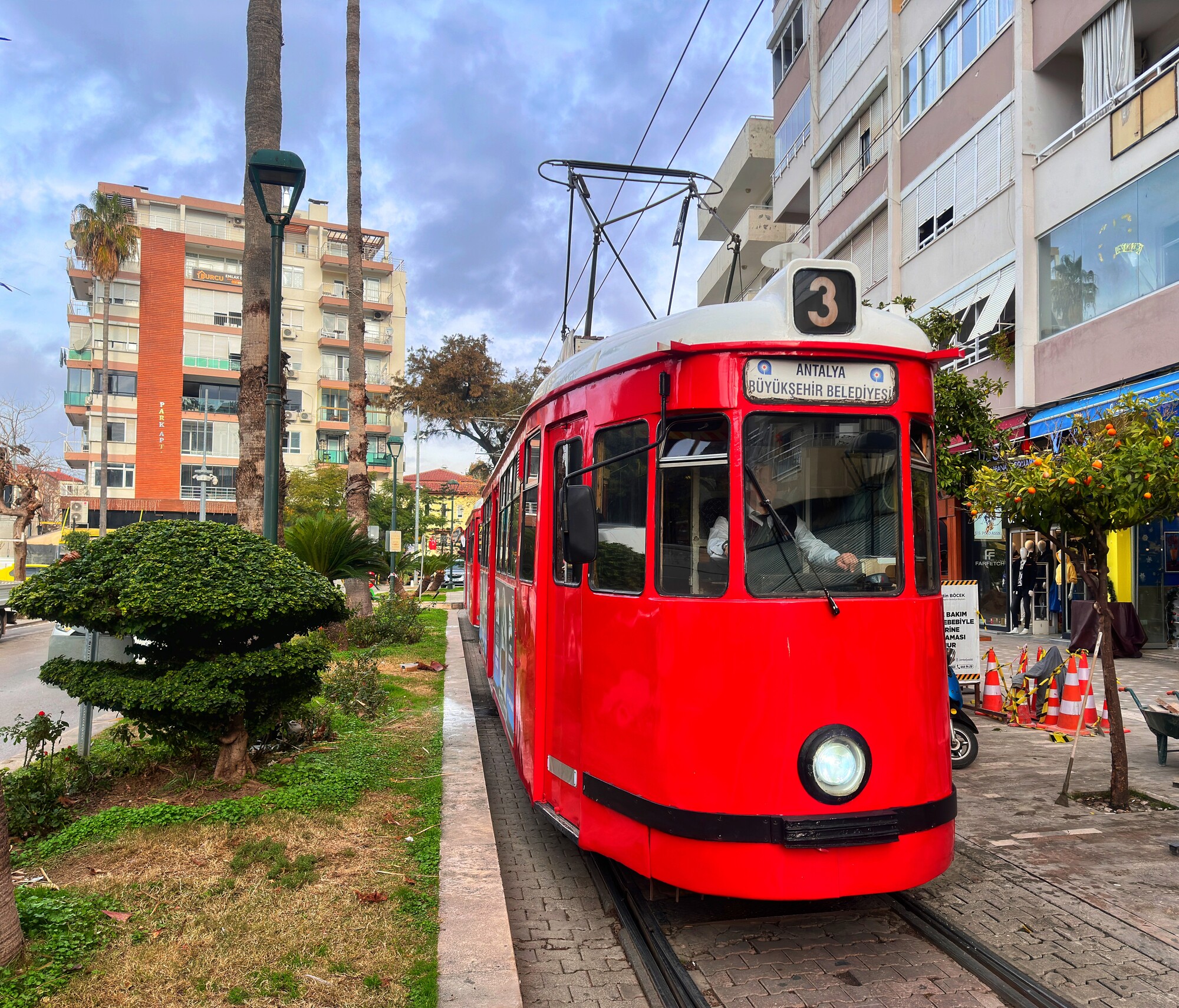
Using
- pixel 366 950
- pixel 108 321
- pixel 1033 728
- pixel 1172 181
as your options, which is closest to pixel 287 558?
pixel 366 950

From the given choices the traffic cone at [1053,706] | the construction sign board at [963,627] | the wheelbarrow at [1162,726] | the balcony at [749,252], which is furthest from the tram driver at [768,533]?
the balcony at [749,252]

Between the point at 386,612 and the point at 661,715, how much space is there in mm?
14451

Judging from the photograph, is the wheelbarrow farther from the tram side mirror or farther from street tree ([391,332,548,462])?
street tree ([391,332,548,462])

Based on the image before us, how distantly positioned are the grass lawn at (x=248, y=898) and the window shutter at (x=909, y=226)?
760 inches

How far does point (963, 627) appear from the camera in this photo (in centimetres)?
969

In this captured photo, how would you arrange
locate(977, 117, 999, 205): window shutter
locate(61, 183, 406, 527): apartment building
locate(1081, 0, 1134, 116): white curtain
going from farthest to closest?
locate(61, 183, 406, 527): apartment building
locate(977, 117, 999, 205): window shutter
locate(1081, 0, 1134, 116): white curtain

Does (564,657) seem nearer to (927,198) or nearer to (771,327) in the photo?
(771,327)

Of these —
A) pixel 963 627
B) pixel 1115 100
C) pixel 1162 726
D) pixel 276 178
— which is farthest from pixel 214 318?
pixel 1162 726

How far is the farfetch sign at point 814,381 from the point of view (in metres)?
4.25

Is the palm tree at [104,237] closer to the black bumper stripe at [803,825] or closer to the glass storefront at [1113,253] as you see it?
the glass storefront at [1113,253]

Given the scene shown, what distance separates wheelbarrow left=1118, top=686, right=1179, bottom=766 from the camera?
739 cm

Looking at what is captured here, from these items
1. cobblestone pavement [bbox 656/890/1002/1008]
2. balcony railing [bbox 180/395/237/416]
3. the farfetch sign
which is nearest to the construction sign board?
cobblestone pavement [bbox 656/890/1002/1008]

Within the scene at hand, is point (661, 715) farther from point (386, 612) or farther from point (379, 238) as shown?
point (379, 238)

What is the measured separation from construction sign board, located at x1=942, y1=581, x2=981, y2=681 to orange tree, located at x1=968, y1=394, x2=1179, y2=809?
2.29 meters
